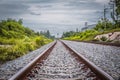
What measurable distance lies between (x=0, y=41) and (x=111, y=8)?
198 feet

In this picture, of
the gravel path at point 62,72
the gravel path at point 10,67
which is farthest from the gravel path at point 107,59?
the gravel path at point 10,67

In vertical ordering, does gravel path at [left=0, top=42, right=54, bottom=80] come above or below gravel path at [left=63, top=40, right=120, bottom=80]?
above

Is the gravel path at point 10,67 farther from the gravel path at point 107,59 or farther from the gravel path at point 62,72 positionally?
the gravel path at point 107,59

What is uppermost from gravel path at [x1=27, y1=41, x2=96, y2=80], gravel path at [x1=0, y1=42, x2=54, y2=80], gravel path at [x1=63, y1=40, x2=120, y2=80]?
gravel path at [x1=0, y1=42, x2=54, y2=80]

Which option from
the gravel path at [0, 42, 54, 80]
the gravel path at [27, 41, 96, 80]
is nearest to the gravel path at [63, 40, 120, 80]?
the gravel path at [27, 41, 96, 80]

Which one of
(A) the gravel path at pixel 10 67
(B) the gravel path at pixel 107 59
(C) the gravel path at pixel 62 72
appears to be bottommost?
(B) the gravel path at pixel 107 59

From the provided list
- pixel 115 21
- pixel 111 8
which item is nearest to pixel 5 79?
pixel 115 21

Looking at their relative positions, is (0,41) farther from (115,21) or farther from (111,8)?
(111,8)

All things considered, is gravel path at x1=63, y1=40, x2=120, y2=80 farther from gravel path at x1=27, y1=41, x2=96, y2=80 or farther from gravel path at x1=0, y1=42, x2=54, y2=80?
gravel path at x1=0, y1=42, x2=54, y2=80

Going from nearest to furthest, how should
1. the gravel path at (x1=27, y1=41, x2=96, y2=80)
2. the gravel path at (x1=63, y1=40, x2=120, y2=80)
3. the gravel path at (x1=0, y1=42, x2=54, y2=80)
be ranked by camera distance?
the gravel path at (x1=27, y1=41, x2=96, y2=80)
the gravel path at (x1=0, y1=42, x2=54, y2=80)
the gravel path at (x1=63, y1=40, x2=120, y2=80)

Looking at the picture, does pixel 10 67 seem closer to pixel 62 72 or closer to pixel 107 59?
pixel 62 72

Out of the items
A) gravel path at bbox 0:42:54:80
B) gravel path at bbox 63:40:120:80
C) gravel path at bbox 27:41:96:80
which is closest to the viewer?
gravel path at bbox 27:41:96:80

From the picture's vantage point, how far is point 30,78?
587 cm

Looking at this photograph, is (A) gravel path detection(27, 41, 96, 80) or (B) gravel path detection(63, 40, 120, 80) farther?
(B) gravel path detection(63, 40, 120, 80)
